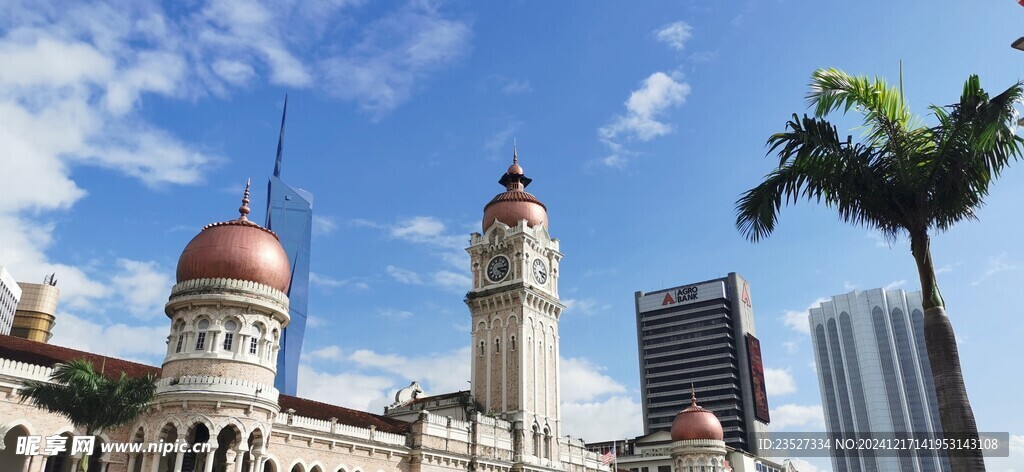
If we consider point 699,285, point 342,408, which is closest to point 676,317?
point 699,285

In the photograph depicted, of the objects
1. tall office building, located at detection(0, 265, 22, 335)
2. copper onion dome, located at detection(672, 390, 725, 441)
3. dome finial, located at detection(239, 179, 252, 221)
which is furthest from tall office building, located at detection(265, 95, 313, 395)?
dome finial, located at detection(239, 179, 252, 221)

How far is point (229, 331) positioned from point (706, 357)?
396 ft

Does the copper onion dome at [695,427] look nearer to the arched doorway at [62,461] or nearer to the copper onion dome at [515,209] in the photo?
the copper onion dome at [515,209]

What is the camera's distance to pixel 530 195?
6184cm

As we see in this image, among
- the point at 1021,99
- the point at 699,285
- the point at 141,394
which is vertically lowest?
the point at 141,394

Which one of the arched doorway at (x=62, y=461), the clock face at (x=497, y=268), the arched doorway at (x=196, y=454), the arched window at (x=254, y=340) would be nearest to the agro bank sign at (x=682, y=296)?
the clock face at (x=497, y=268)

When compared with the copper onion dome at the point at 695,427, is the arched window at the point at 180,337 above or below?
below

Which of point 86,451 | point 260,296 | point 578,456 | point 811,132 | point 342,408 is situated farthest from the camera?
point 578,456

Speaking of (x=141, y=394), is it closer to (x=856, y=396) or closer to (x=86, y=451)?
(x=86, y=451)

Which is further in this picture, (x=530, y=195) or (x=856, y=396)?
(x=856, y=396)

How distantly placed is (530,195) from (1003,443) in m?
45.0

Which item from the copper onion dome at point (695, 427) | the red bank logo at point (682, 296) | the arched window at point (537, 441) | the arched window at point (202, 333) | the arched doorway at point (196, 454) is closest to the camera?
the arched doorway at point (196, 454)

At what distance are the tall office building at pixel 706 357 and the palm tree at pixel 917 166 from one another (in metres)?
126

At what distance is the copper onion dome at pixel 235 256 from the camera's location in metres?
31.4
